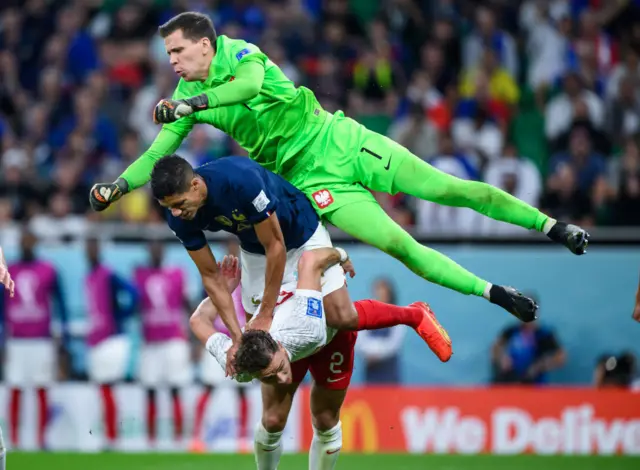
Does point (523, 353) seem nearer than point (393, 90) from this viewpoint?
Yes

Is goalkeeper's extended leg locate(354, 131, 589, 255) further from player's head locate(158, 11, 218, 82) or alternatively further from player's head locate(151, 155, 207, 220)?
player's head locate(151, 155, 207, 220)

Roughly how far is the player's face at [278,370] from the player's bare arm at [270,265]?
390 millimetres

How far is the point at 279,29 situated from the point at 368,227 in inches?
342

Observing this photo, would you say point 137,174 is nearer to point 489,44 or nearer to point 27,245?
point 27,245

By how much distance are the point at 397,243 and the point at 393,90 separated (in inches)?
302

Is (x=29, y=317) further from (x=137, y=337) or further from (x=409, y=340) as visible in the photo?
(x=409, y=340)

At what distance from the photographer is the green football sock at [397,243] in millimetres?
9203

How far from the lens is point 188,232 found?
8.61m

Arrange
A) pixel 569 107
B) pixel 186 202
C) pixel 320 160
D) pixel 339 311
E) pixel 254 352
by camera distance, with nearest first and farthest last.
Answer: pixel 254 352, pixel 186 202, pixel 339 311, pixel 320 160, pixel 569 107

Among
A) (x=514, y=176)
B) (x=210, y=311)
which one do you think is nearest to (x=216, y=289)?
(x=210, y=311)

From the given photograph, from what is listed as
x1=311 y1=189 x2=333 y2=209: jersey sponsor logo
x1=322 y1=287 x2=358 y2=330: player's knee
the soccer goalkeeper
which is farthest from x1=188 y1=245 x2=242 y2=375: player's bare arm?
x1=311 y1=189 x2=333 y2=209: jersey sponsor logo

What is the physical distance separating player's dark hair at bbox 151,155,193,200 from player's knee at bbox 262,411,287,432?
2052mm

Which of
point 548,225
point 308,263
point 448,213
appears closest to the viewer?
point 308,263

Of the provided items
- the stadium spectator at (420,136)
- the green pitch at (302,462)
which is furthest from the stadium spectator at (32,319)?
the stadium spectator at (420,136)
